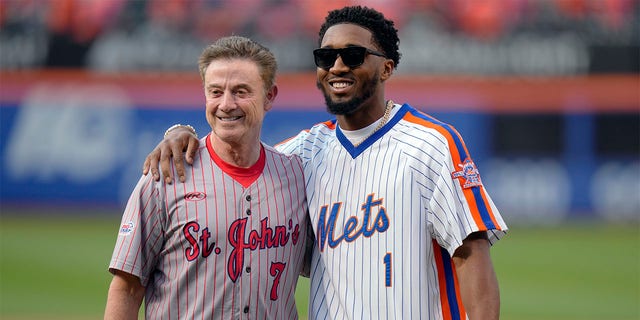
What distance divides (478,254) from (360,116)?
0.68 metres

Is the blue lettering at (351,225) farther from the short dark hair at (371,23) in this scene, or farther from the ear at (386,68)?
the short dark hair at (371,23)

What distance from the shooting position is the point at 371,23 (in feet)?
10.8

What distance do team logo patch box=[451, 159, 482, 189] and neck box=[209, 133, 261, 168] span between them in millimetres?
734

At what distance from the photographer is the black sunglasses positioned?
3.23 metres

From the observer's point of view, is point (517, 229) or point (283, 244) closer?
point (283, 244)

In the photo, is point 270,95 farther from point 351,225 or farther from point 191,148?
point 351,225

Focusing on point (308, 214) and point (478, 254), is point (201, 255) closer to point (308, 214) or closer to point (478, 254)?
point (308, 214)

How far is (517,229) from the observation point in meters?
14.1

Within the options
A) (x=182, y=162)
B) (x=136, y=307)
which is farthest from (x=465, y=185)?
(x=136, y=307)

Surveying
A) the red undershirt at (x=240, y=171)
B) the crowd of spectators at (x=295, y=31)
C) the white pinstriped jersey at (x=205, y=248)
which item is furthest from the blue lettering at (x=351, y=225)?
the crowd of spectators at (x=295, y=31)

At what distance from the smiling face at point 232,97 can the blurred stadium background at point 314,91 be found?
1121cm

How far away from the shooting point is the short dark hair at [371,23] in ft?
10.8

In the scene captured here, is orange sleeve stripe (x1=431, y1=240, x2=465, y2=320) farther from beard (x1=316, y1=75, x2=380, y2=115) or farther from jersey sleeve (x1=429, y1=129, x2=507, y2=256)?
beard (x1=316, y1=75, x2=380, y2=115)

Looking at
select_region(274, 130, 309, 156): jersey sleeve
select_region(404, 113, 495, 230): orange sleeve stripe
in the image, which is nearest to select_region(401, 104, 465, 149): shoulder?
select_region(404, 113, 495, 230): orange sleeve stripe
